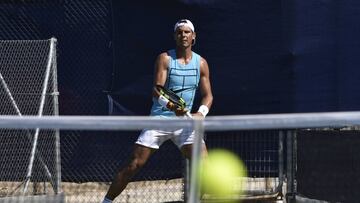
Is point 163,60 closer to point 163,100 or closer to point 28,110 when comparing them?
point 163,100

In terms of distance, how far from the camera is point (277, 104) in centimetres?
793

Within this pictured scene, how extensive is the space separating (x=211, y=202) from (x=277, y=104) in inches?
57.1

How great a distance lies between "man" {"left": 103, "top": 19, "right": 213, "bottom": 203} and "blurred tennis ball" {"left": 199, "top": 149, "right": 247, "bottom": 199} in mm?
444

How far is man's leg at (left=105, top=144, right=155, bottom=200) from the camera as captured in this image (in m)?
6.35

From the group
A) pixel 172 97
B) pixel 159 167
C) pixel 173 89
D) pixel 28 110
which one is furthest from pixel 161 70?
pixel 28 110

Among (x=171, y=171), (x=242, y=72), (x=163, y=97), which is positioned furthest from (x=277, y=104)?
(x=163, y=97)

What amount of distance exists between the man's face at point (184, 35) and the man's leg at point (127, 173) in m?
0.96

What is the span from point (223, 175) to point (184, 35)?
1317mm

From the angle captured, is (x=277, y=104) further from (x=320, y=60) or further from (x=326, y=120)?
(x=326, y=120)

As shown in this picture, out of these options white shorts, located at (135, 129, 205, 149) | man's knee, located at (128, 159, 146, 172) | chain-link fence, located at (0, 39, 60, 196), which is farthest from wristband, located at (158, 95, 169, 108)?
chain-link fence, located at (0, 39, 60, 196)

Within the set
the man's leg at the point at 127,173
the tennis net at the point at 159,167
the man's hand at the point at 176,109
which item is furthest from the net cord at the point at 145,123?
the tennis net at the point at 159,167

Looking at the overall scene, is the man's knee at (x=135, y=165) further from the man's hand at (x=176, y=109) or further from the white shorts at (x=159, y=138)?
the man's hand at (x=176, y=109)

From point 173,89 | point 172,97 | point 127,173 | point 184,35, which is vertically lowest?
point 127,173

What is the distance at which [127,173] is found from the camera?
638cm
